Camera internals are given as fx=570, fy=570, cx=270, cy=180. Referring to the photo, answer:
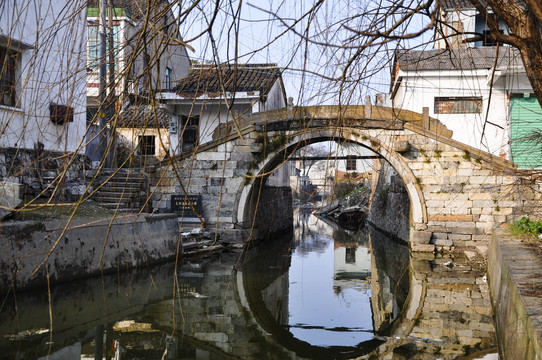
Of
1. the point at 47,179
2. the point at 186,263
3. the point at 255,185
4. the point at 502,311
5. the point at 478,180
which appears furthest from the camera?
the point at 255,185

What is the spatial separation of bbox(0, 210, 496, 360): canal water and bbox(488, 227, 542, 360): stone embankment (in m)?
0.70

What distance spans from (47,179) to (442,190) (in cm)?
768

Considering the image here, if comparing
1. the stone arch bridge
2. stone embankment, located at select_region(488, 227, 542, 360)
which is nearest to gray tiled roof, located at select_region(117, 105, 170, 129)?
stone embankment, located at select_region(488, 227, 542, 360)

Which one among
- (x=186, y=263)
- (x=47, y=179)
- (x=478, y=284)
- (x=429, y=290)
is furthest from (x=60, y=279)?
(x=478, y=284)

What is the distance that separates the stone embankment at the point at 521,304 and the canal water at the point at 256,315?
700 mm

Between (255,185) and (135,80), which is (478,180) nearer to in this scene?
(255,185)

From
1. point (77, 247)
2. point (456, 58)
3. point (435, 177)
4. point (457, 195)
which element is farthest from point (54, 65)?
point (457, 195)

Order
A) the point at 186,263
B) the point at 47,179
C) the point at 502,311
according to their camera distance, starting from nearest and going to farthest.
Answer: the point at 502,311, the point at 47,179, the point at 186,263

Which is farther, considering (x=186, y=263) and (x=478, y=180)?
(x=478, y=180)

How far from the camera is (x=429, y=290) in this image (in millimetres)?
8344

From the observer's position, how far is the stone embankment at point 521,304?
126 inches

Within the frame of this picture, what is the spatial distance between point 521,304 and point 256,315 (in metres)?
3.85

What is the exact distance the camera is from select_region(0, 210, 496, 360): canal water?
17.2ft

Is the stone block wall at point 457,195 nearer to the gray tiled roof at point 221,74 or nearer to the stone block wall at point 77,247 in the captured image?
the stone block wall at point 77,247
